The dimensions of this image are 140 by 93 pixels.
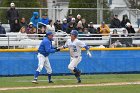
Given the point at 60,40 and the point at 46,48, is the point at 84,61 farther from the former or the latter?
the point at 46,48

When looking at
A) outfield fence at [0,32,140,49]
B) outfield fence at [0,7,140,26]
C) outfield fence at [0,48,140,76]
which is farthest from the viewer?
outfield fence at [0,7,140,26]

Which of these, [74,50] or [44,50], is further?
[74,50]

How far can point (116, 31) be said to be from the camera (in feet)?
85.3

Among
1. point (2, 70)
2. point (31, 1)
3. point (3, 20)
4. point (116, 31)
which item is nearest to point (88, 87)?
point (2, 70)

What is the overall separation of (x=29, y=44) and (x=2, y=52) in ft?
5.67

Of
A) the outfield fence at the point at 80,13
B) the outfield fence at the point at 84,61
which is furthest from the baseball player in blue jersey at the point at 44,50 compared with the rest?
the outfield fence at the point at 80,13

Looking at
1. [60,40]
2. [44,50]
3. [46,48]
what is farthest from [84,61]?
[46,48]

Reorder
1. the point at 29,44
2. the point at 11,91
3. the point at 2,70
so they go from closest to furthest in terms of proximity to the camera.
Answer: the point at 11,91 → the point at 2,70 → the point at 29,44

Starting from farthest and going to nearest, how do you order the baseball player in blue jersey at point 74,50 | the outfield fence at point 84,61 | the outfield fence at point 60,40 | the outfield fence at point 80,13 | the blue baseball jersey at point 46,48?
the outfield fence at point 80,13 < the outfield fence at point 60,40 < the outfield fence at point 84,61 < the baseball player in blue jersey at point 74,50 < the blue baseball jersey at point 46,48

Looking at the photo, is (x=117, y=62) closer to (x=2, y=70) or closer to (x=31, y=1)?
(x=2, y=70)

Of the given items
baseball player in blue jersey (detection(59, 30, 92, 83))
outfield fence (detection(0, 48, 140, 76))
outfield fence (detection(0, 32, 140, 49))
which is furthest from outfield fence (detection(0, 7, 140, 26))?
baseball player in blue jersey (detection(59, 30, 92, 83))

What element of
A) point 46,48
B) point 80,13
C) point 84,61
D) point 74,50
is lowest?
point 84,61

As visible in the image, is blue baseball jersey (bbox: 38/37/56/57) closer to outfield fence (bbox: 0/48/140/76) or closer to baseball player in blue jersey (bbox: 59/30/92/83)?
baseball player in blue jersey (bbox: 59/30/92/83)

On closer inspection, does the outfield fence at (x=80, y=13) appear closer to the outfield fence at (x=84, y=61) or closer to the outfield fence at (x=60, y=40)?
the outfield fence at (x=60, y=40)
